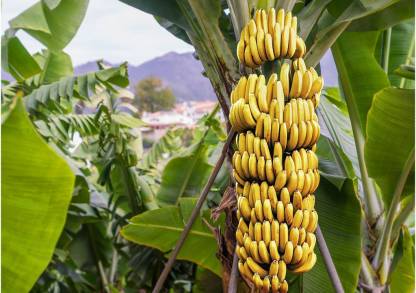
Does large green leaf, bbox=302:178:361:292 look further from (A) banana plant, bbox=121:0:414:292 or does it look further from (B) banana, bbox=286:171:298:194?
(B) banana, bbox=286:171:298:194

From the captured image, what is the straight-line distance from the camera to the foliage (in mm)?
14632

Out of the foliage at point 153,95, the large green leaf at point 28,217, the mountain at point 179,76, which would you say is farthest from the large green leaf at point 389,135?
the foliage at point 153,95

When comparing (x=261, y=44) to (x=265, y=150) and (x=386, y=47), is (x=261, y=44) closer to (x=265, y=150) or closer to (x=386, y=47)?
(x=265, y=150)

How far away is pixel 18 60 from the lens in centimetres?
144

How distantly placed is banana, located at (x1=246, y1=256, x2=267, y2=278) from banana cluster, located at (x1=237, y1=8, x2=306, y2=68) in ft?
0.86

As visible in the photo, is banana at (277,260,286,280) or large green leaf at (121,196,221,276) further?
large green leaf at (121,196,221,276)

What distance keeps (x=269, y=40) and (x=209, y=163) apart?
3.12ft

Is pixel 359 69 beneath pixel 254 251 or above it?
above

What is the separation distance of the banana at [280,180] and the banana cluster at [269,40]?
0.51ft

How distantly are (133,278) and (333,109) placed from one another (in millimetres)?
1001

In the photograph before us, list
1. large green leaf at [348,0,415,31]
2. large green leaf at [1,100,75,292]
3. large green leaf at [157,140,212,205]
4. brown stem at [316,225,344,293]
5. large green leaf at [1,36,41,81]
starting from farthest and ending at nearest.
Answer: large green leaf at [157,140,212,205] < large green leaf at [1,36,41,81] < large green leaf at [348,0,415,31] < brown stem at [316,225,344,293] < large green leaf at [1,100,75,292]

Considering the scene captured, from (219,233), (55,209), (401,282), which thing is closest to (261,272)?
(219,233)

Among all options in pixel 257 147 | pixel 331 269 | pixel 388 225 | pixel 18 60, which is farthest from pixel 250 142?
pixel 18 60

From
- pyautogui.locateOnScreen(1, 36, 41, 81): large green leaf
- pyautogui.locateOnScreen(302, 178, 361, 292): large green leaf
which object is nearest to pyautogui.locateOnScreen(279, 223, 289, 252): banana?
pyautogui.locateOnScreen(302, 178, 361, 292): large green leaf
